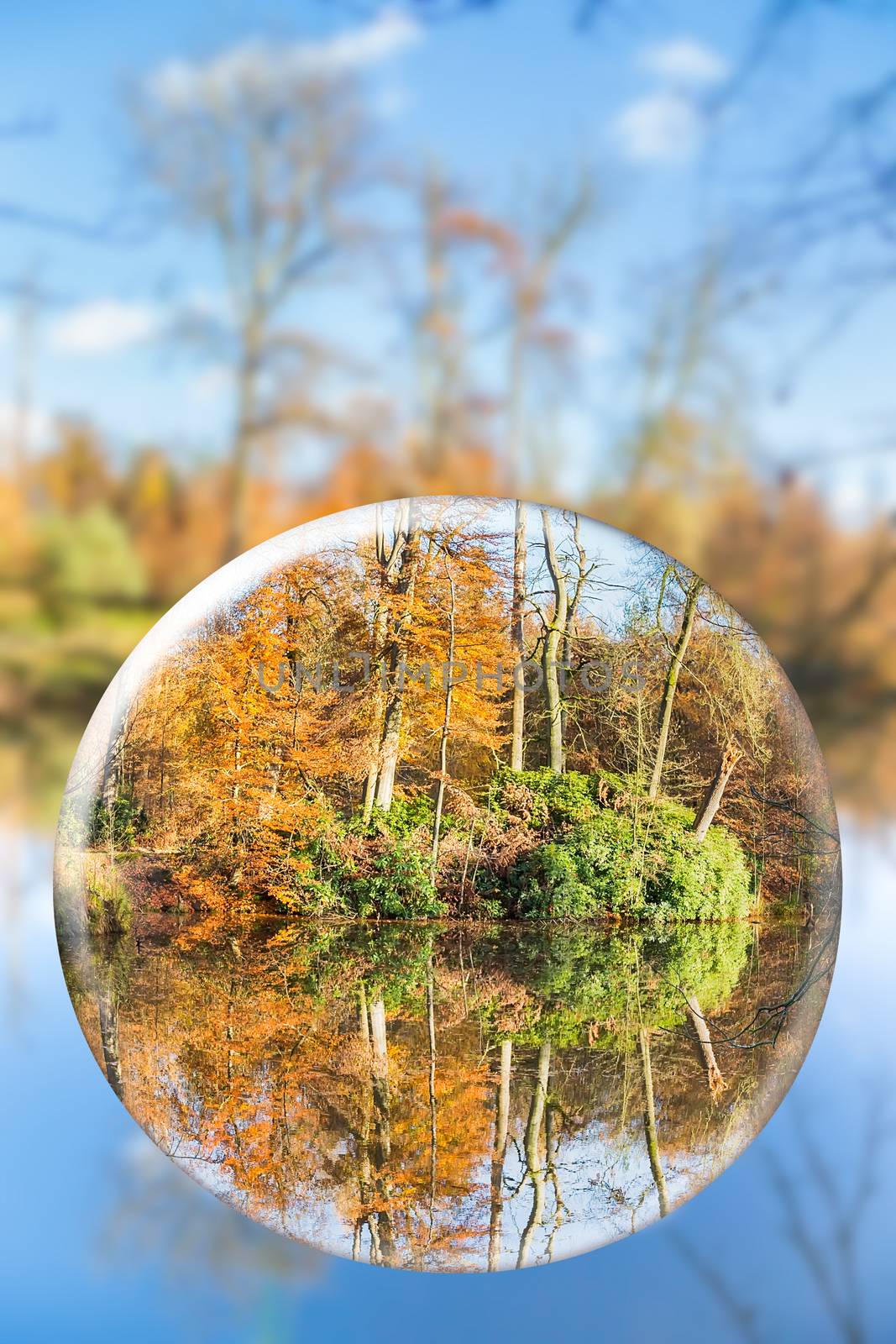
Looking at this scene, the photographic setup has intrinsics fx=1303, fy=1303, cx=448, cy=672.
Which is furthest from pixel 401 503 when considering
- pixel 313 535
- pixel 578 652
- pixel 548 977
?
pixel 548 977

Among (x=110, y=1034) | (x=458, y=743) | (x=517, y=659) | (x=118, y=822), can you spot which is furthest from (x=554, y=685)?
(x=110, y=1034)

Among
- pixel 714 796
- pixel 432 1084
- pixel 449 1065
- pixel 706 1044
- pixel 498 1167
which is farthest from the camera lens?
pixel 714 796

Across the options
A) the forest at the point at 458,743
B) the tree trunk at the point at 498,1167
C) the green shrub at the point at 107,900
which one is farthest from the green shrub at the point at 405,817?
the green shrub at the point at 107,900

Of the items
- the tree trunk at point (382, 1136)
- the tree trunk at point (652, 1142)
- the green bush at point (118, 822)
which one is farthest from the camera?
the green bush at point (118, 822)

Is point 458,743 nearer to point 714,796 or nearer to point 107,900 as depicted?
point 714,796

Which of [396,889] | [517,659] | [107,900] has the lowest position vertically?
[107,900]

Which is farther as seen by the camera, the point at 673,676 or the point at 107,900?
the point at 107,900

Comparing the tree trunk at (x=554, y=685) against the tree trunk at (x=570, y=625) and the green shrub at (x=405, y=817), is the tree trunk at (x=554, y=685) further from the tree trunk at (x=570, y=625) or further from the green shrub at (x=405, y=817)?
the green shrub at (x=405, y=817)
